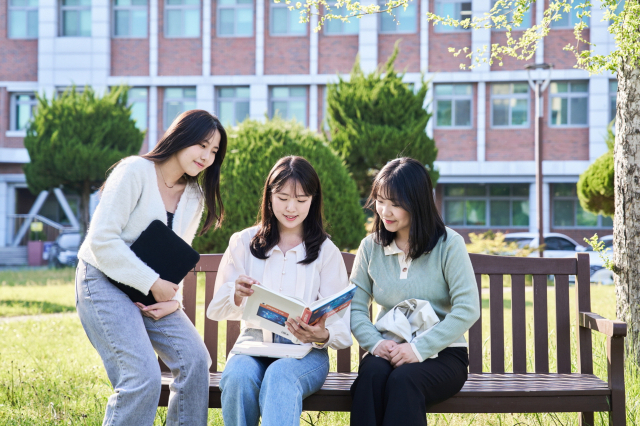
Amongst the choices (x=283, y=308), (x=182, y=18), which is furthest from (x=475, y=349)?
(x=182, y=18)

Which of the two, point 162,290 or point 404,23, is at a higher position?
point 404,23

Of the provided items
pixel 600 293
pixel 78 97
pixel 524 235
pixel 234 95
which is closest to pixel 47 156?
pixel 78 97

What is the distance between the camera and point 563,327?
3.51 metres

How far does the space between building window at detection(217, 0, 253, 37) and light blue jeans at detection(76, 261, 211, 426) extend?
20557 millimetres

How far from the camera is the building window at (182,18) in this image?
2241 centimetres

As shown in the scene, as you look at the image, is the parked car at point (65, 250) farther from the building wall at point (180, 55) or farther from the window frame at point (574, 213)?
the window frame at point (574, 213)

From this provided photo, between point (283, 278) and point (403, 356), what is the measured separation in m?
0.68

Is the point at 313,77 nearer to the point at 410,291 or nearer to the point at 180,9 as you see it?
the point at 180,9

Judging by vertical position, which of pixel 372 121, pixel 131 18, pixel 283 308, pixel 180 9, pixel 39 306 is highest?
pixel 180 9

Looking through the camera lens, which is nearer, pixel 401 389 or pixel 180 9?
pixel 401 389

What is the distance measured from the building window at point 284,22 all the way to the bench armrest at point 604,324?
19764mm

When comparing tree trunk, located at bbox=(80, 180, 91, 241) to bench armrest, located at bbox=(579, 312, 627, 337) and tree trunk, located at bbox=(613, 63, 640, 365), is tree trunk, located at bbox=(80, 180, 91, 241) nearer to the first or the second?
tree trunk, located at bbox=(613, 63, 640, 365)

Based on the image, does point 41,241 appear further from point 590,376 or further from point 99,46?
point 590,376

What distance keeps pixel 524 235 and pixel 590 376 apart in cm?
1513
